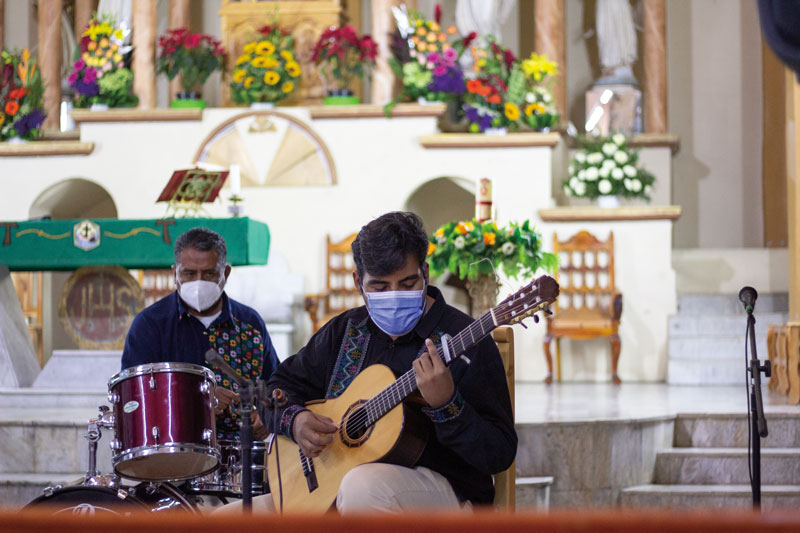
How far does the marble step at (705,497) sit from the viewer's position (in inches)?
209

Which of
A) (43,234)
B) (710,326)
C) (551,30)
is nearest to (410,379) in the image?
(43,234)

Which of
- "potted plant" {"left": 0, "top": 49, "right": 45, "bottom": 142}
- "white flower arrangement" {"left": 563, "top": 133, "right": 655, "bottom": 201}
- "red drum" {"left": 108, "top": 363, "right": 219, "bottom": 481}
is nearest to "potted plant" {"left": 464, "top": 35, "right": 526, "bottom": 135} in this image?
"white flower arrangement" {"left": 563, "top": 133, "right": 655, "bottom": 201}

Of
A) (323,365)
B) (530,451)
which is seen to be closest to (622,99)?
(530,451)

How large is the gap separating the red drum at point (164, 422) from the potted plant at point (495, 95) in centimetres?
646

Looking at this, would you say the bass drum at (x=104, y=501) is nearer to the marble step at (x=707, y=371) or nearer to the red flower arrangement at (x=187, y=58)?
the marble step at (x=707, y=371)

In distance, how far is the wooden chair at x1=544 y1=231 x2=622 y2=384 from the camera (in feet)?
28.4

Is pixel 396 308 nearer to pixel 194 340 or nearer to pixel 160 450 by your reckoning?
pixel 160 450

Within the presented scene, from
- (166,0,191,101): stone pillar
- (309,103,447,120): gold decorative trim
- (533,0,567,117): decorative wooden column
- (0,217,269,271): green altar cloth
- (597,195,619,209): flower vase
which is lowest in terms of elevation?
(0,217,269,271): green altar cloth

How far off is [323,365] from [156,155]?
7099 millimetres

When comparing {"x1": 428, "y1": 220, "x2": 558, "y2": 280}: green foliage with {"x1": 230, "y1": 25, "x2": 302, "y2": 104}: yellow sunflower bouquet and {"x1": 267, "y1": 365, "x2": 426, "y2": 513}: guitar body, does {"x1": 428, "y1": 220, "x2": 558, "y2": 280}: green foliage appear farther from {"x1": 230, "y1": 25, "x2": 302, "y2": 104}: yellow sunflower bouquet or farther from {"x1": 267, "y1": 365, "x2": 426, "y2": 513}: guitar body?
{"x1": 230, "y1": 25, "x2": 302, "y2": 104}: yellow sunflower bouquet

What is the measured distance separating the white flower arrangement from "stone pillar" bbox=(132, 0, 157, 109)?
3.92 meters

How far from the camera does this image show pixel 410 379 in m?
2.63

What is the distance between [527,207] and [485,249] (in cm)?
332

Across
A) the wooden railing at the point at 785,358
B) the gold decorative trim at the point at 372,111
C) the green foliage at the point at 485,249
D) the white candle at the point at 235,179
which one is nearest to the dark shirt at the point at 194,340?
the green foliage at the point at 485,249
